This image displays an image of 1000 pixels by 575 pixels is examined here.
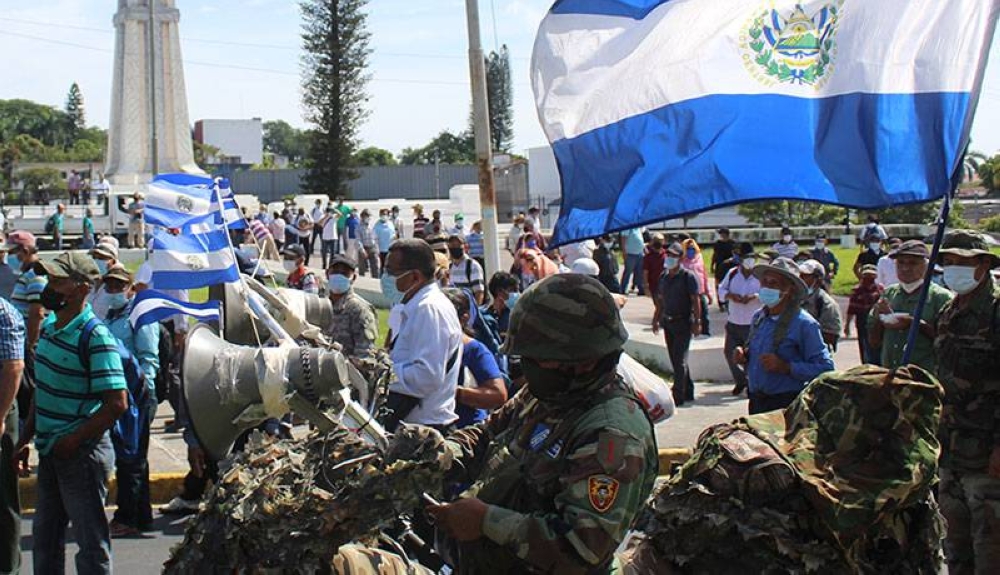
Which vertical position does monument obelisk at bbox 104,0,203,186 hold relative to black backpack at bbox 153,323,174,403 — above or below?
above

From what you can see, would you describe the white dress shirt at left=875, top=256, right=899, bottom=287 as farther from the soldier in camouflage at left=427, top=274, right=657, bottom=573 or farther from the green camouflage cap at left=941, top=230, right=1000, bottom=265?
the soldier in camouflage at left=427, top=274, right=657, bottom=573

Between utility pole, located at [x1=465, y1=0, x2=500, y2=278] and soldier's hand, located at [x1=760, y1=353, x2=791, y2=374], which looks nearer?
soldier's hand, located at [x1=760, y1=353, x2=791, y2=374]

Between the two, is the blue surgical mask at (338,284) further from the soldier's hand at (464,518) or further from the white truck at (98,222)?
the white truck at (98,222)

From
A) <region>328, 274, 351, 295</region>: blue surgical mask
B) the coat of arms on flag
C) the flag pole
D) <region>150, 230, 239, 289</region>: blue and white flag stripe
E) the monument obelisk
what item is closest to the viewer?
the flag pole

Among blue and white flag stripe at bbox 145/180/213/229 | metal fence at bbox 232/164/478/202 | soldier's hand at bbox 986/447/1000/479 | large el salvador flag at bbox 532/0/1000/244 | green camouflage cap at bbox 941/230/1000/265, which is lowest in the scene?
soldier's hand at bbox 986/447/1000/479

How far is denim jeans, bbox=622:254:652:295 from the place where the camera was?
24953mm

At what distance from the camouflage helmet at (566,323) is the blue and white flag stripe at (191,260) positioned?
4519mm

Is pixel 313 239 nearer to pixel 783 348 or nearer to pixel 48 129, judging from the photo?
pixel 783 348

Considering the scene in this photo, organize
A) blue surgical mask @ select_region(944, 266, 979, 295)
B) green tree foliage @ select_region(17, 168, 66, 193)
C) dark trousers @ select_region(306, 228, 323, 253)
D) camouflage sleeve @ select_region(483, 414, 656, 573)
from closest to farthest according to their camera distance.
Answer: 1. camouflage sleeve @ select_region(483, 414, 656, 573)
2. blue surgical mask @ select_region(944, 266, 979, 295)
3. dark trousers @ select_region(306, 228, 323, 253)
4. green tree foliage @ select_region(17, 168, 66, 193)

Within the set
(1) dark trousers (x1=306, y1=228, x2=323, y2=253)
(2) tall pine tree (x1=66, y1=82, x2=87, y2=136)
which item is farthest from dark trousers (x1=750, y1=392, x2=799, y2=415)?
(2) tall pine tree (x1=66, y1=82, x2=87, y2=136)

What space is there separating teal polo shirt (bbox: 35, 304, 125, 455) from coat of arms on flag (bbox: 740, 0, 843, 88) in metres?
3.31

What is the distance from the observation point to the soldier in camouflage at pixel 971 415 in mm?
6105

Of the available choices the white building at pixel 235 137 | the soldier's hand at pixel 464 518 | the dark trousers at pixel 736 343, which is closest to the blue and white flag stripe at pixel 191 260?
the soldier's hand at pixel 464 518

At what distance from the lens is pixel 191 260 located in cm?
786
